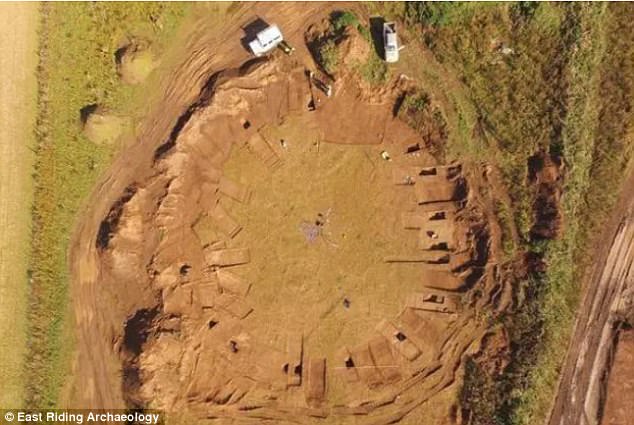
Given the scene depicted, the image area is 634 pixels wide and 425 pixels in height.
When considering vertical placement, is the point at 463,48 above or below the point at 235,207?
above

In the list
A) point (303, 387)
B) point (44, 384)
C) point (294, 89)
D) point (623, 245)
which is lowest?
point (303, 387)

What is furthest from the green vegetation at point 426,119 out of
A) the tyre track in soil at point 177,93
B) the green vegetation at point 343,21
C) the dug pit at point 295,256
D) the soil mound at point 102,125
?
the soil mound at point 102,125

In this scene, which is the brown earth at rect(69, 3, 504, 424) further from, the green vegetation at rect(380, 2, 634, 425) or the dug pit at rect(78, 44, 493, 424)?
the green vegetation at rect(380, 2, 634, 425)

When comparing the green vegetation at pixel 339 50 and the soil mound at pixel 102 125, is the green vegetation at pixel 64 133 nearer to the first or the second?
the soil mound at pixel 102 125

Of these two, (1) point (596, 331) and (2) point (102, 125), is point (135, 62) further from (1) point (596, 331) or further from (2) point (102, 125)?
(1) point (596, 331)

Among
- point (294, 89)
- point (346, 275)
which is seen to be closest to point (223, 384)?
point (346, 275)

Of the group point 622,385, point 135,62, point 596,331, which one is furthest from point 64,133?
point 622,385

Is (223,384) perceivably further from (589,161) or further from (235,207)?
(589,161)
